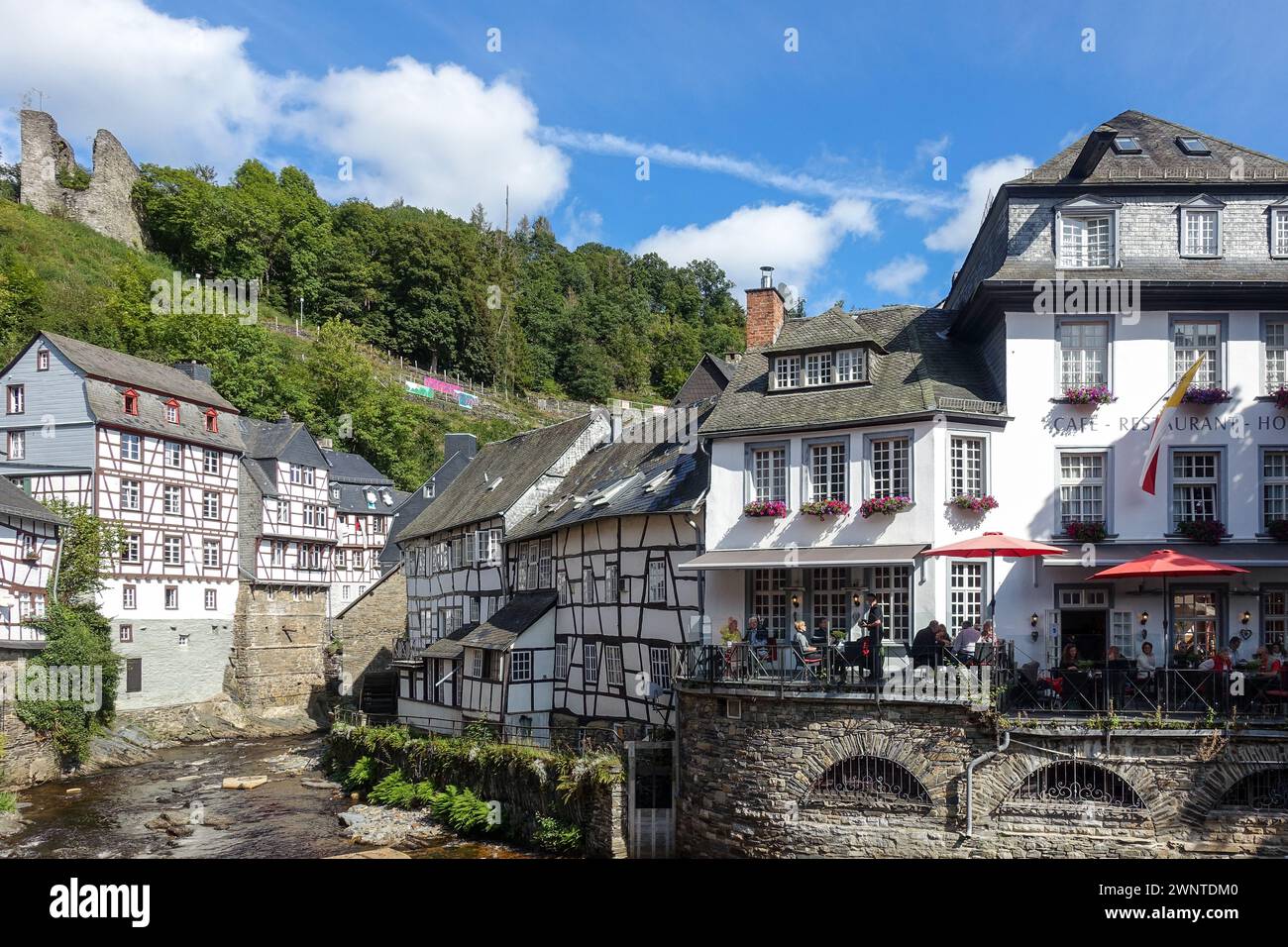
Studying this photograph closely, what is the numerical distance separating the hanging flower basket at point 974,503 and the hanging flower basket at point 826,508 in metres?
1.86

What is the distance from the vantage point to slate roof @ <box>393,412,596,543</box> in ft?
104

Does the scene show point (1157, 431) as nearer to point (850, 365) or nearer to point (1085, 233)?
point (1085, 233)

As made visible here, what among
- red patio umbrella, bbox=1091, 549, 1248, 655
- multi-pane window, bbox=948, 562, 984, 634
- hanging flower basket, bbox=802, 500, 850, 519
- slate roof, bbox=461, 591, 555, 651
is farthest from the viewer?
slate roof, bbox=461, 591, 555, 651

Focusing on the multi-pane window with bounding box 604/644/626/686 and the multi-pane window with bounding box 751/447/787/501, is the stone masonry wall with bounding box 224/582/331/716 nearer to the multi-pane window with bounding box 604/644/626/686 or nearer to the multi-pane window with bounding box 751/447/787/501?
the multi-pane window with bounding box 604/644/626/686

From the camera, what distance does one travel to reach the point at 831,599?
65.1ft

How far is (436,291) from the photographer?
73.1 meters

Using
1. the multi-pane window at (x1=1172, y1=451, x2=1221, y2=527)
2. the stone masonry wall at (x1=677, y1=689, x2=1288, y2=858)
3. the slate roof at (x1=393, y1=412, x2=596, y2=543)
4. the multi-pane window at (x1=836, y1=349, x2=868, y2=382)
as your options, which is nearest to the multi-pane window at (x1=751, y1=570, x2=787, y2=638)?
the stone masonry wall at (x1=677, y1=689, x2=1288, y2=858)

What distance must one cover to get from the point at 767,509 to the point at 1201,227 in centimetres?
947

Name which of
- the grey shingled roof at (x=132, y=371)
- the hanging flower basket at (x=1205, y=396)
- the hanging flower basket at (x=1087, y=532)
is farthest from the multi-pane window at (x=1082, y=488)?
the grey shingled roof at (x=132, y=371)

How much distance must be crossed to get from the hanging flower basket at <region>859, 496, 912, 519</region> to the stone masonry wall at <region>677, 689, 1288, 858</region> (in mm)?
3855

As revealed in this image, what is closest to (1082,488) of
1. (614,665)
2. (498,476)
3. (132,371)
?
(614,665)

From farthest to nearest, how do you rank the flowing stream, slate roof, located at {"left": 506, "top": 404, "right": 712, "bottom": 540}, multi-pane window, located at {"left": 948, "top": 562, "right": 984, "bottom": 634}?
1. slate roof, located at {"left": 506, "top": 404, "right": 712, "bottom": 540}
2. the flowing stream
3. multi-pane window, located at {"left": 948, "top": 562, "right": 984, "bottom": 634}
